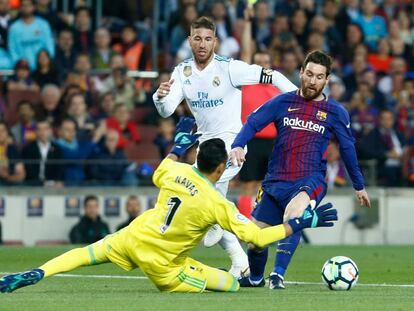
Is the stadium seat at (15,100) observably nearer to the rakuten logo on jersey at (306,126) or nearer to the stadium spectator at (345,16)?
the stadium spectator at (345,16)

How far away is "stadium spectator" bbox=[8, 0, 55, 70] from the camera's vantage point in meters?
21.5

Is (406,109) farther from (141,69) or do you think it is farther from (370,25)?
(141,69)

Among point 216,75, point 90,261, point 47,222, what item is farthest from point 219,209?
point 47,222

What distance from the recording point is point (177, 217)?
10133 millimetres

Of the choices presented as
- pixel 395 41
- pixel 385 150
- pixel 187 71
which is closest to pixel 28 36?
pixel 385 150

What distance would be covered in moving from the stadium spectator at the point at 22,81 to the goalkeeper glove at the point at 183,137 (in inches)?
380

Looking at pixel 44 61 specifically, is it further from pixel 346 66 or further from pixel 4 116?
pixel 346 66

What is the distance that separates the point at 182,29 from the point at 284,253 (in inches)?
490

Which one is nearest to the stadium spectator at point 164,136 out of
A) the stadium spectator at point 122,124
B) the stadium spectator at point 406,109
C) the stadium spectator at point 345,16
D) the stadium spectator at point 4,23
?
the stadium spectator at point 122,124

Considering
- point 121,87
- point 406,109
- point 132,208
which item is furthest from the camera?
point 406,109

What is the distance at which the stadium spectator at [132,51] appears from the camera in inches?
898

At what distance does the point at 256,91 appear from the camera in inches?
625

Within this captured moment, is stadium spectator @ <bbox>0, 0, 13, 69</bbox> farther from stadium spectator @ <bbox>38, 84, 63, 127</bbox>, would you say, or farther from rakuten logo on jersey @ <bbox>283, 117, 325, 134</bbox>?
rakuten logo on jersey @ <bbox>283, 117, 325, 134</bbox>

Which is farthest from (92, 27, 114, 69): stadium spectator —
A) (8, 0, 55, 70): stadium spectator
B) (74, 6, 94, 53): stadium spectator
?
(8, 0, 55, 70): stadium spectator
